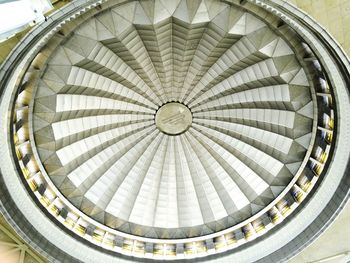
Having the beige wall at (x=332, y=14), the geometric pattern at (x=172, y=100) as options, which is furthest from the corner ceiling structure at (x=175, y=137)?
the beige wall at (x=332, y=14)

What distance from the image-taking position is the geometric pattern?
18609 mm

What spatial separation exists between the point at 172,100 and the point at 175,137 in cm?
291

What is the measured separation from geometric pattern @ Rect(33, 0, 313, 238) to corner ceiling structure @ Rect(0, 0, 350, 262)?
0.27 ft

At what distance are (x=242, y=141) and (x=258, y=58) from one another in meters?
6.78

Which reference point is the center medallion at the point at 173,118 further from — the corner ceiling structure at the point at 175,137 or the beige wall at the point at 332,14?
the beige wall at the point at 332,14

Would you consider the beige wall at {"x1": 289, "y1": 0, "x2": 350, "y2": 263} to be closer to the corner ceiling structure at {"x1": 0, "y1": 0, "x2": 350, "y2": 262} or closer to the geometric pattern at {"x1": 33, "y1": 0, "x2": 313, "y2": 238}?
the corner ceiling structure at {"x1": 0, "y1": 0, "x2": 350, "y2": 262}

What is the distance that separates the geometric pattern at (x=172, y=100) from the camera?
1861 centimetres

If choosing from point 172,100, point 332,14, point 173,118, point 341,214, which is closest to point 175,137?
point 173,118

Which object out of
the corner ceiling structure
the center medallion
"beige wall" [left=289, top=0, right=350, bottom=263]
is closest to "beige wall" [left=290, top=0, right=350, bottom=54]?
"beige wall" [left=289, top=0, right=350, bottom=263]

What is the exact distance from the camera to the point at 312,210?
19672mm

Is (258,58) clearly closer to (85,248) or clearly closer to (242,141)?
(242,141)

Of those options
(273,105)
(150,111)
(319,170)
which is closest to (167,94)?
(150,111)

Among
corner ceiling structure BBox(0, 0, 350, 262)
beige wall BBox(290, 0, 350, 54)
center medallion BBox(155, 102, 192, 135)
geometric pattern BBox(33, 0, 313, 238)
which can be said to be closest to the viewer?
beige wall BBox(290, 0, 350, 54)

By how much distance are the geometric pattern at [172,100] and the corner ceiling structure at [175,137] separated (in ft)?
0.27
